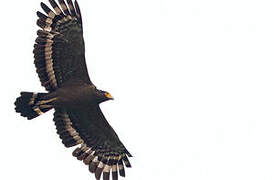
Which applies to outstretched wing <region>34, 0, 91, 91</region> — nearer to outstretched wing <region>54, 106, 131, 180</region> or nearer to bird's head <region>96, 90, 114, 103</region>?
bird's head <region>96, 90, 114, 103</region>

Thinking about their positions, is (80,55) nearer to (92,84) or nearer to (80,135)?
(92,84)

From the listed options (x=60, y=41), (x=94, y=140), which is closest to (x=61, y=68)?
(x=60, y=41)

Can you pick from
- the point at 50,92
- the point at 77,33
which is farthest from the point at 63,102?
the point at 77,33

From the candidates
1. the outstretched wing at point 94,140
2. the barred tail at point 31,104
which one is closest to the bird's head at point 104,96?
the outstretched wing at point 94,140

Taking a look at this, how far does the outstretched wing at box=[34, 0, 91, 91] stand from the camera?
16453 millimetres

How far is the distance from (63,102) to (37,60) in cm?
102

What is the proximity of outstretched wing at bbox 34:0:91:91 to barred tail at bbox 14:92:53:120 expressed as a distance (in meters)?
0.31

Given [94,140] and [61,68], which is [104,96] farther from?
[94,140]

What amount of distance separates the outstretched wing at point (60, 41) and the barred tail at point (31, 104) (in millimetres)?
312

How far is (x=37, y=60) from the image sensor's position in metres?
16.5

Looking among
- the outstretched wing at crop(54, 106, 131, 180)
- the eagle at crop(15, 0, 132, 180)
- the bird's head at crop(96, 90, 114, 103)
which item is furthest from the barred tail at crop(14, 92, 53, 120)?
the bird's head at crop(96, 90, 114, 103)

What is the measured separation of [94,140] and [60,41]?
2.51m

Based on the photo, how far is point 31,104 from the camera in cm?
1659

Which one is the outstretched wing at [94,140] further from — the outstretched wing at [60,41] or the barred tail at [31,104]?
the outstretched wing at [60,41]
